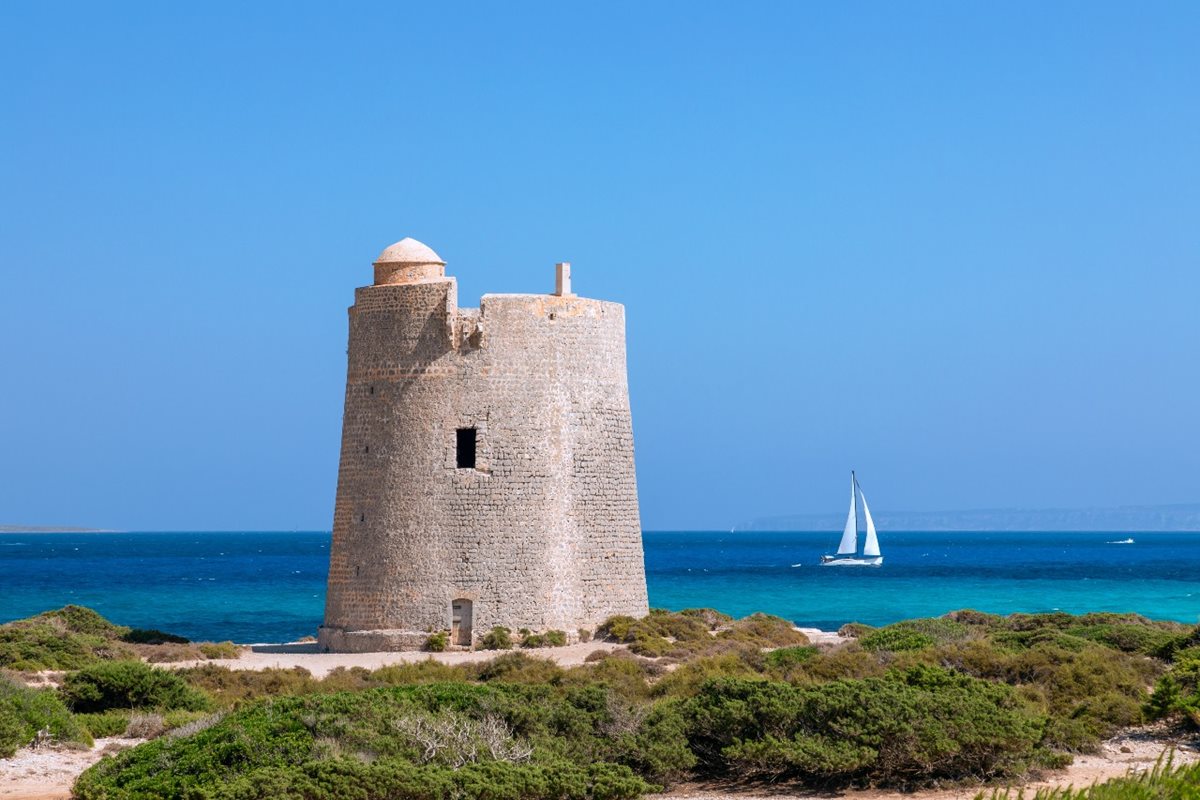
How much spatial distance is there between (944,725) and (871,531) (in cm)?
7326

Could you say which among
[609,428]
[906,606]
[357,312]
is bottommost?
[906,606]

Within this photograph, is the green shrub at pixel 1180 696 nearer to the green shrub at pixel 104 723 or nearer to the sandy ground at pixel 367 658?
the sandy ground at pixel 367 658

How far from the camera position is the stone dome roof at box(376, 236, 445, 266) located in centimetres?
2430

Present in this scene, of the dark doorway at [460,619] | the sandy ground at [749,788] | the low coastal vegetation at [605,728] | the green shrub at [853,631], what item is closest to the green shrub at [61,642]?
the low coastal vegetation at [605,728]

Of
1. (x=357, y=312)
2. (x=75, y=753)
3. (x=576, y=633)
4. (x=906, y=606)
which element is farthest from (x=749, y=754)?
(x=906, y=606)

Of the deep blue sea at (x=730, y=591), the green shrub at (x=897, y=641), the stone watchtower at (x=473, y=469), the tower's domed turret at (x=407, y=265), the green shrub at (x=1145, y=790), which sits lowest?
the deep blue sea at (x=730, y=591)

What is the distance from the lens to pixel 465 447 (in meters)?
23.5

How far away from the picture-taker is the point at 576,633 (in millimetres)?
23438

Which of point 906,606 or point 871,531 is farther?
point 871,531

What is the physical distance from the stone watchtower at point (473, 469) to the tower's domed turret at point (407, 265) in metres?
0.02

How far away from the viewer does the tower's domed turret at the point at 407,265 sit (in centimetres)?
2425

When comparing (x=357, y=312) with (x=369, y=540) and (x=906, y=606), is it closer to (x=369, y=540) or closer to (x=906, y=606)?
(x=369, y=540)

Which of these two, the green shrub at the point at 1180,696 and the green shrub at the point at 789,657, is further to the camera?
the green shrub at the point at 789,657

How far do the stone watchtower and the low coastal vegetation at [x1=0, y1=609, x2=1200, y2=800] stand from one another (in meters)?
4.52
